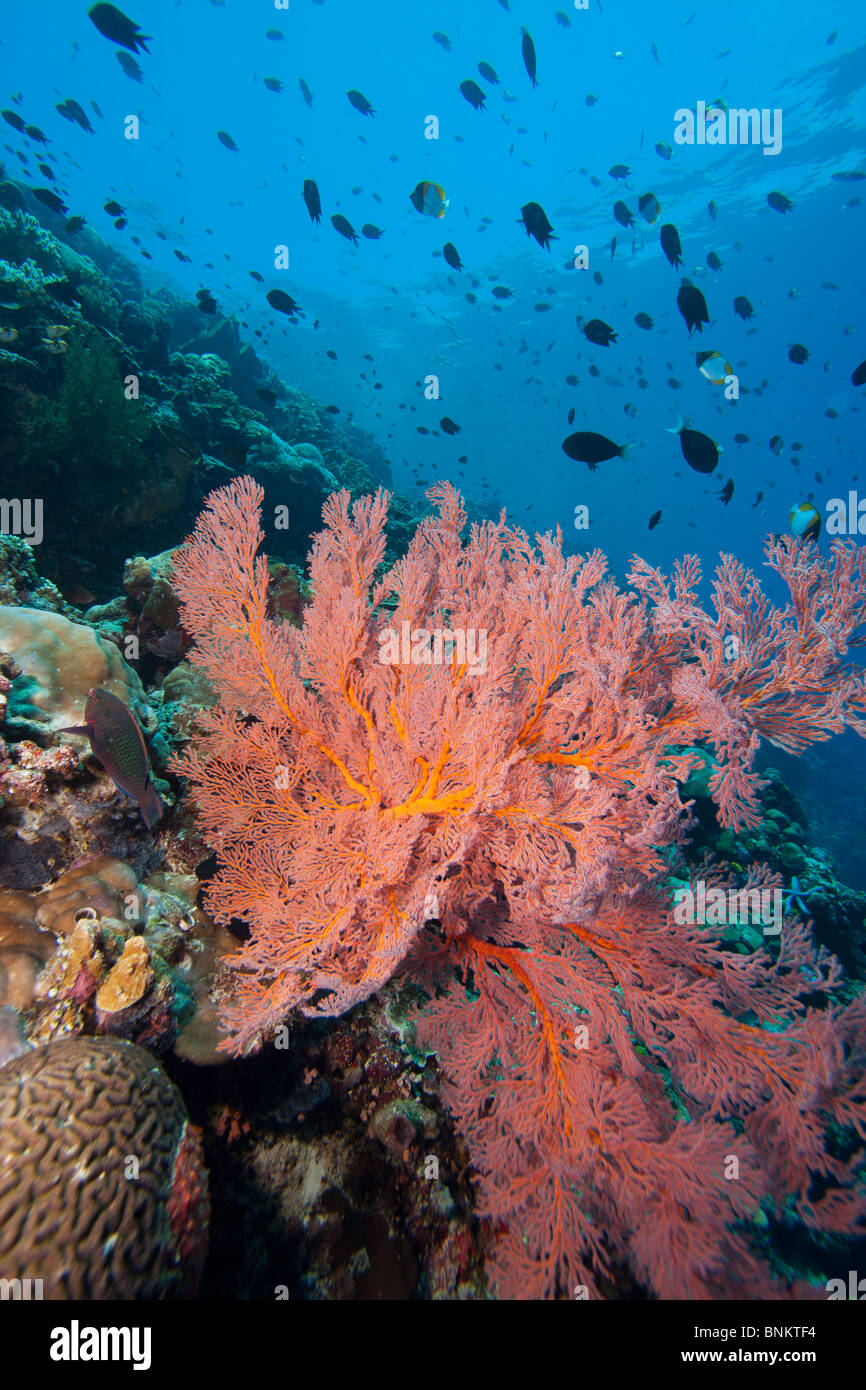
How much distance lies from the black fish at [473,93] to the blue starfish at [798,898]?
45.4ft

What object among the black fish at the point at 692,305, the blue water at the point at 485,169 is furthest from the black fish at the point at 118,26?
the blue water at the point at 485,169

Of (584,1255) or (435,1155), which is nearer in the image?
(584,1255)

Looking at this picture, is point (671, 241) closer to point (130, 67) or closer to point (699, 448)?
point (699, 448)

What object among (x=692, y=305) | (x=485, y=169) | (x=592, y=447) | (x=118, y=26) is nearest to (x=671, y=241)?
(x=692, y=305)

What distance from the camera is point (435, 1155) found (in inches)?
109

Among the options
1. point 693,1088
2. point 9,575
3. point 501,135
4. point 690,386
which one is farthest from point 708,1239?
point 690,386

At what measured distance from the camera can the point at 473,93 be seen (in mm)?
9000

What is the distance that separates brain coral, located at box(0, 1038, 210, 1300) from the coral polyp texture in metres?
0.43

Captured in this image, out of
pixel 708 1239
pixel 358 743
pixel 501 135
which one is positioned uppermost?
pixel 501 135

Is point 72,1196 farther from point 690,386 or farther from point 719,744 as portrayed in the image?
point 690,386

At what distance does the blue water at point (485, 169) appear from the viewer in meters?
31.6

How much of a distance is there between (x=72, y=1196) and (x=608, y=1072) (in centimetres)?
238

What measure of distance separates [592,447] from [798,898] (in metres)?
6.49

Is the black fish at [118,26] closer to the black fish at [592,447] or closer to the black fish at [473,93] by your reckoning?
the black fish at [473,93]
